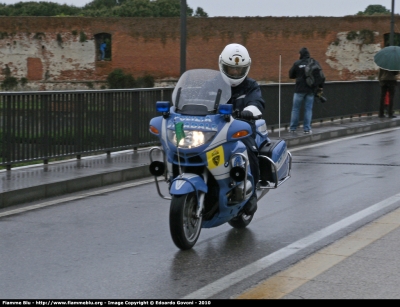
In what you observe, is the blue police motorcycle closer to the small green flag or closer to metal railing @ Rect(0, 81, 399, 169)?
the small green flag

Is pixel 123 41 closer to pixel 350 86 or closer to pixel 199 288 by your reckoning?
pixel 350 86

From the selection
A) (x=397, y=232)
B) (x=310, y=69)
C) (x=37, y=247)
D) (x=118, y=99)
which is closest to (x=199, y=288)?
(x=37, y=247)

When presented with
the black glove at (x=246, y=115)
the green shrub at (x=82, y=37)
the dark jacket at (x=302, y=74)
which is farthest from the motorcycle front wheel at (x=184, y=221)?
the green shrub at (x=82, y=37)

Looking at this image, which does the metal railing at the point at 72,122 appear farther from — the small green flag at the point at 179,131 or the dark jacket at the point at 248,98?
the small green flag at the point at 179,131

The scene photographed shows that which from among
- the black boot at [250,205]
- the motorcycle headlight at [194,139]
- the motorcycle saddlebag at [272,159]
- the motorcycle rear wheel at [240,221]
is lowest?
the motorcycle rear wheel at [240,221]

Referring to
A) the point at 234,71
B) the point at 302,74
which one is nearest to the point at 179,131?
the point at 234,71

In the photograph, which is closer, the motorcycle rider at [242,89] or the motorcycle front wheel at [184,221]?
the motorcycle front wheel at [184,221]

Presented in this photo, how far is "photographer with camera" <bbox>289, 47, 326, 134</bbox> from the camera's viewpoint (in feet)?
58.1

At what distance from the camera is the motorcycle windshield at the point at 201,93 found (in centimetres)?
698

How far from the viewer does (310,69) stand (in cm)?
1764

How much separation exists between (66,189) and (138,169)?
1775mm

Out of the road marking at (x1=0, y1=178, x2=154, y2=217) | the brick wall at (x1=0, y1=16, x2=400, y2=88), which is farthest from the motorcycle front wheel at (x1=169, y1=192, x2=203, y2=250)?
the brick wall at (x1=0, y1=16, x2=400, y2=88)

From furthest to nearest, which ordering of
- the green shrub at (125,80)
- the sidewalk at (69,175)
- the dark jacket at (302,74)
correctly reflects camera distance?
the green shrub at (125,80)
the dark jacket at (302,74)
the sidewalk at (69,175)

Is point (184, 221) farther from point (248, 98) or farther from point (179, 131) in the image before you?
point (248, 98)
